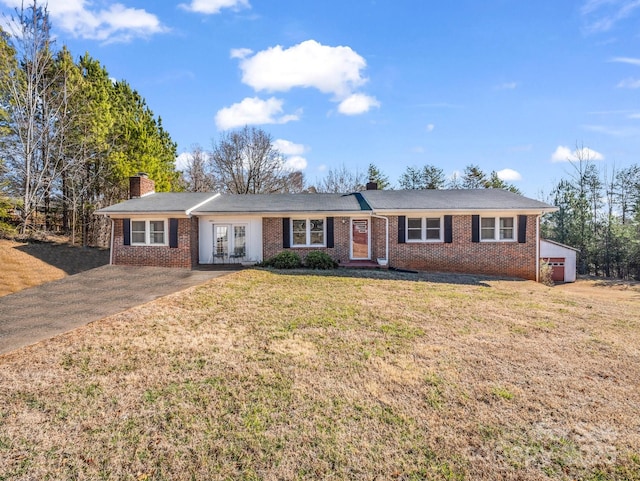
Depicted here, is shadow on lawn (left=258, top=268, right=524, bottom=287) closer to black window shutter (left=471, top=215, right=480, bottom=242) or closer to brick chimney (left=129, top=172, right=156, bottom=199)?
black window shutter (left=471, top=215, right=480, bottom=242)

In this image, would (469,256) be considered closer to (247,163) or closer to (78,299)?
(78,299)

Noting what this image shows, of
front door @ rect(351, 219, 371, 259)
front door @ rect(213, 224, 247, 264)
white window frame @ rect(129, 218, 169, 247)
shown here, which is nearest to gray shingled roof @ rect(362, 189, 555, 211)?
front door @ rect(351, 219, 371, 259)

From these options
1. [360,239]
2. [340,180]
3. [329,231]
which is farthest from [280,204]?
[340,180]

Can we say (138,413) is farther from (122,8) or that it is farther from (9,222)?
(9,222)

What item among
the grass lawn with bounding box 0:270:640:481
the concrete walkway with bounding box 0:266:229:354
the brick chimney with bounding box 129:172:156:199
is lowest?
the grass lawn with bounding box 0:270:640:481

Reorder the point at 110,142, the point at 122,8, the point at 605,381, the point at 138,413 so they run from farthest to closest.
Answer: the point at 110,142 < the point at 122,8 < the point at 605,381 < the point at 138,413

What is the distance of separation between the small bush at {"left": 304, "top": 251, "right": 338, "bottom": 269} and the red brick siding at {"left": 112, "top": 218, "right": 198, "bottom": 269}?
206 inches

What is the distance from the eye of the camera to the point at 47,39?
18.4 m

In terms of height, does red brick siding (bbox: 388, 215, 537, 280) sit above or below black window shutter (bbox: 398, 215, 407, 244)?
below

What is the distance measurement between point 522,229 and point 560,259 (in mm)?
8682

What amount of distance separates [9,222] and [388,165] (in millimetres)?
30601

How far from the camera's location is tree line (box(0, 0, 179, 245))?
1775 cm

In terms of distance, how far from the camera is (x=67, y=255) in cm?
1875

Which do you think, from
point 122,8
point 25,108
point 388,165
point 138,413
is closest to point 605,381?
point 138,413
